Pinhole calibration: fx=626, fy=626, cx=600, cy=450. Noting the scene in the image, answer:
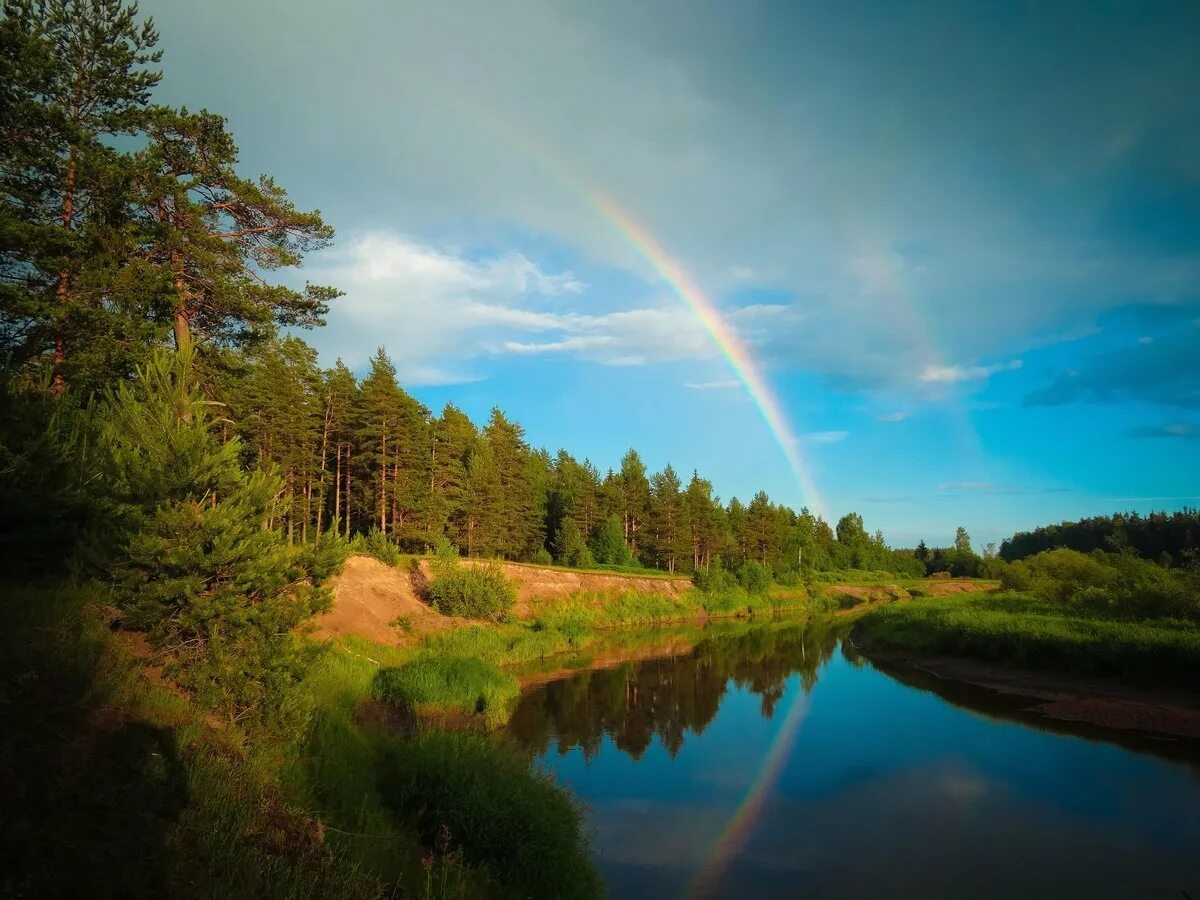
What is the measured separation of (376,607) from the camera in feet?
110

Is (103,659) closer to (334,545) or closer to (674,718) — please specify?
(334,545)

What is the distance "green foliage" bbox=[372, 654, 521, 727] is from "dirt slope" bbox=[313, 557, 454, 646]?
5.58 meters

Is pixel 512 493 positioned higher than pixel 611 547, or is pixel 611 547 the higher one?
pixel 512 493

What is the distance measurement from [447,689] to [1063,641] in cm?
2962

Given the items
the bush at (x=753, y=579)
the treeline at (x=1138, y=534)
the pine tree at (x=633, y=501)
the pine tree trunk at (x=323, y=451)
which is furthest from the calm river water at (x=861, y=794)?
the treeline at (x=1138, y=534)

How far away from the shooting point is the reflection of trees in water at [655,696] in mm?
23234

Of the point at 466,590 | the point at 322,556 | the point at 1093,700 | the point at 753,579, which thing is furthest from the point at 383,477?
the point at 753,579

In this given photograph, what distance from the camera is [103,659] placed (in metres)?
10.2

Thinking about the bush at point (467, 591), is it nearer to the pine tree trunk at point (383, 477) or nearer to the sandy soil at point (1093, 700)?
the pine tree trunk at point (383, 477)

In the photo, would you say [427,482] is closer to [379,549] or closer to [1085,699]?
[379,549]

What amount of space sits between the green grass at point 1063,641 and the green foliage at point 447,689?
87.3 ft

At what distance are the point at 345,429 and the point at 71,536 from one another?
47887 millimetres

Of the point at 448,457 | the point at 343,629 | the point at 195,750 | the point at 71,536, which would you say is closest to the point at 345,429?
the point at 448,457

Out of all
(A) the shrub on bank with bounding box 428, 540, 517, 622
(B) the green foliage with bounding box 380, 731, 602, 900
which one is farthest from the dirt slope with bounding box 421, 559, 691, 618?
(B) the green foliage with bounding box 380, 731, 602, 900
